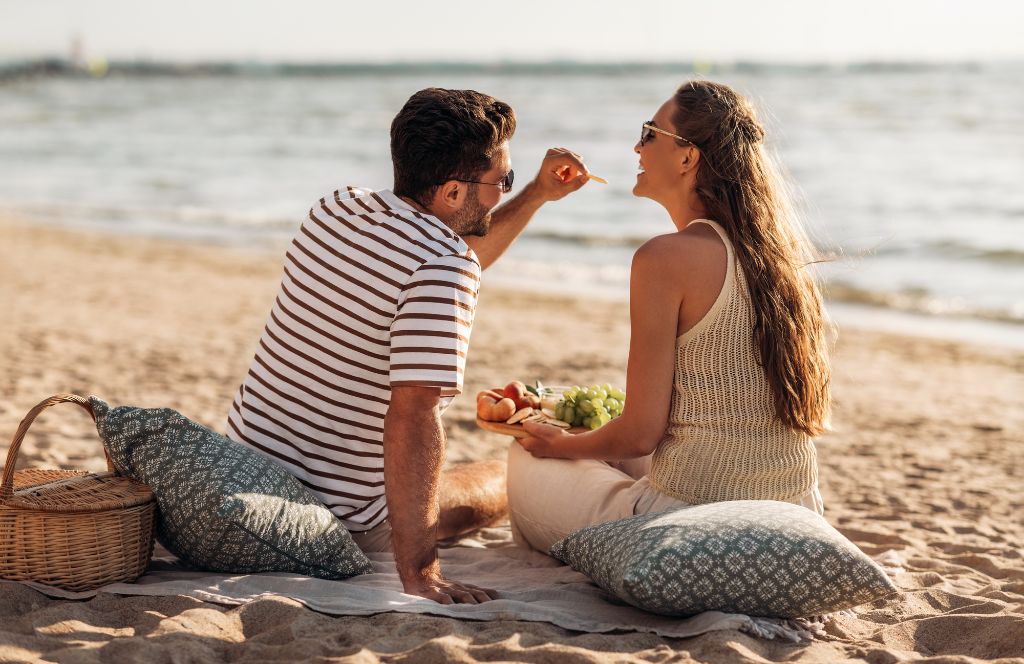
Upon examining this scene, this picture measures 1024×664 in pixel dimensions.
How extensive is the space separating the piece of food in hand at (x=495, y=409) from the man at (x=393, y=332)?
530 millimetres

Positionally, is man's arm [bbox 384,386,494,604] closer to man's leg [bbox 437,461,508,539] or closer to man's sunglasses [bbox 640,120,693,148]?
man's leg [bbox 437,461,508,539]

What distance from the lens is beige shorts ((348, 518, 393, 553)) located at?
354 centimetres

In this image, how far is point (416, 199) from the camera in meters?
3.26

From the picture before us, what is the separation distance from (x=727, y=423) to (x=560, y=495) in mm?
723

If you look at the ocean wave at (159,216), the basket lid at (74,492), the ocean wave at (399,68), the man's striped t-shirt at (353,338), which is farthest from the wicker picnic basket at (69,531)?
the ocean wave at (399,68)

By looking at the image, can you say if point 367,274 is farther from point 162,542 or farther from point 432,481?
point 162,542

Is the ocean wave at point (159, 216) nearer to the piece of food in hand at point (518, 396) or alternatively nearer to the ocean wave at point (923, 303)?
the ocean wave at point (923, 303)

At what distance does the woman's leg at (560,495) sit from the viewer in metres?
3.58

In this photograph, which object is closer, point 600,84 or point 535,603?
point 535,603

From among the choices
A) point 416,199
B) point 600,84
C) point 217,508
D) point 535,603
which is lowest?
point 535,603

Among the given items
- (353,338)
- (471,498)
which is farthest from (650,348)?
(471,498)

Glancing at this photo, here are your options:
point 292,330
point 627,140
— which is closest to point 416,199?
point 292,330

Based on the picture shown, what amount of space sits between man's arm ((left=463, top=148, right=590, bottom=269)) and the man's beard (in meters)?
0.45

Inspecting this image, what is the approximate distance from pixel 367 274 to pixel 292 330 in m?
0.31
